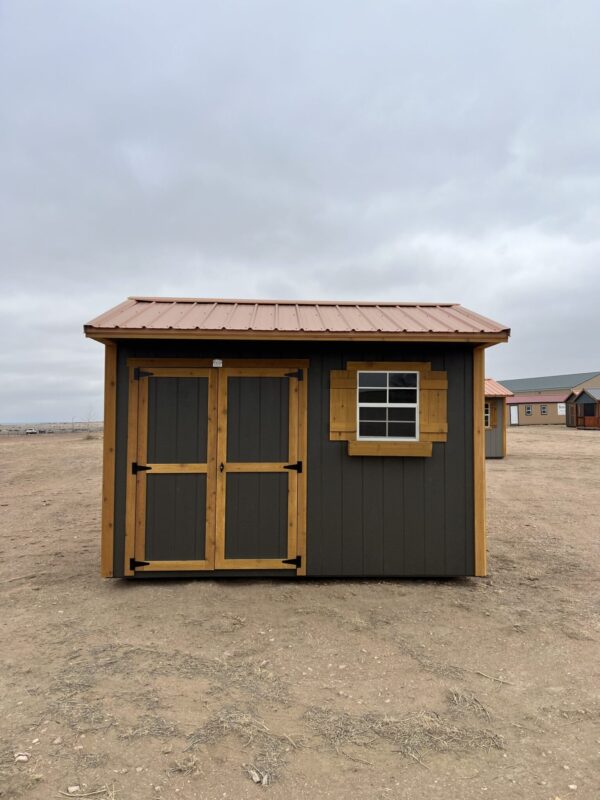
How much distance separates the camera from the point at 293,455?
16.3 ft

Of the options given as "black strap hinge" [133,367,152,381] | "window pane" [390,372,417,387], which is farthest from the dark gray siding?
"black strap hinge" [133,367,152,381]

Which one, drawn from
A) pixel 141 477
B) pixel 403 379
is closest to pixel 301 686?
pixel 141 477

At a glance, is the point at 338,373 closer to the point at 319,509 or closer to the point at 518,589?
the point at 319,509

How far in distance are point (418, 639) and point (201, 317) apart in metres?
3.75

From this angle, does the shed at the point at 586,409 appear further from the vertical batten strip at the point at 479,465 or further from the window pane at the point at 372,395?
the window pane at the point at 372,395

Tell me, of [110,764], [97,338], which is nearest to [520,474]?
[97,338]

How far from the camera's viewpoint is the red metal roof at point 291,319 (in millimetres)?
4605

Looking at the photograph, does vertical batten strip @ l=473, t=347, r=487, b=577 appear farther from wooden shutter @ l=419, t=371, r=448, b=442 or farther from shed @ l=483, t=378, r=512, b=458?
shed @ l=483, t=378, r=512, b=458

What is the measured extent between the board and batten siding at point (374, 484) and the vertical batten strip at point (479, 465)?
0.17 ft

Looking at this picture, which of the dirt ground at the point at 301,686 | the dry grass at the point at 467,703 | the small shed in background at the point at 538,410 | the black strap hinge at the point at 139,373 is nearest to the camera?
the dirt ground at the point at 301,686

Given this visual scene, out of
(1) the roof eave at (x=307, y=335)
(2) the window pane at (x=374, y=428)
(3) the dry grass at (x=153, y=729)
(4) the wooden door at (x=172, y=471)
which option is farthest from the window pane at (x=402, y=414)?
(3) the dry grass at (x=153, y=729)

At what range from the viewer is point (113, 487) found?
4859 millimetres

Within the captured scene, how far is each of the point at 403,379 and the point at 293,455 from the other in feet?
4.73

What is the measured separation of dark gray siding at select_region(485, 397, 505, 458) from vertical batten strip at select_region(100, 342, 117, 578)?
1430 cm
